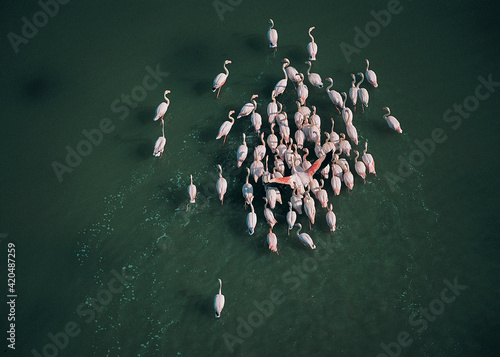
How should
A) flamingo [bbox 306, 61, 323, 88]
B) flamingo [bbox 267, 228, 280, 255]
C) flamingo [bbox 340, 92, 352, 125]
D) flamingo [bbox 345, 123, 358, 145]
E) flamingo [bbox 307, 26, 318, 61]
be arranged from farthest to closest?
flamingo [bbox 307, 26, 318, 61] → flamingo [bbox 306, 61, 323, 88] → flamingo [bbox 340, 92, 352, 125] → flamingo [bbox 345, 123, 358, 145] → flamingo [bbox 267, 228, 280, 255]

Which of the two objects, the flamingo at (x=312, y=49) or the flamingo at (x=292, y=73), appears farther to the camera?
the flamingo at (x=312, y=49)

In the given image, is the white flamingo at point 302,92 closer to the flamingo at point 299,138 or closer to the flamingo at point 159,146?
the flamingo at point 299,138

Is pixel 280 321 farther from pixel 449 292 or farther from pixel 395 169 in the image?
pixel 395 169

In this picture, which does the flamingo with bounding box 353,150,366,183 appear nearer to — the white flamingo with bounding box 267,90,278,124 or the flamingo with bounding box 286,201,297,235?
the flamingo with bounding box 286,201,297,235

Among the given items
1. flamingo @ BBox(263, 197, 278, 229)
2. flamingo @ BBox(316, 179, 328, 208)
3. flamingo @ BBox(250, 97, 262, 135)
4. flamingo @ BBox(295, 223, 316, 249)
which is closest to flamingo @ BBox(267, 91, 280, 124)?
flamingo @ BBox(250, 97, 262, 135)

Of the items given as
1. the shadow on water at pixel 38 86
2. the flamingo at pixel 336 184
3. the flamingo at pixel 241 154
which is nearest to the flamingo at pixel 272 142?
the flamingo at pixel 241 154

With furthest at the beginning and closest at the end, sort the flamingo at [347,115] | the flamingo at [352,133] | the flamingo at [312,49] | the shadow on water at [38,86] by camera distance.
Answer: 1. the shadow on water at [38,86]
2. the flamingo at [312,49]
3. the flamingo at [347,115]
4. the flamingo at [352,133]

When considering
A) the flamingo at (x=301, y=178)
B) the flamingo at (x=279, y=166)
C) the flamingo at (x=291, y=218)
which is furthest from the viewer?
the flamingo at (x=279, y=166)
